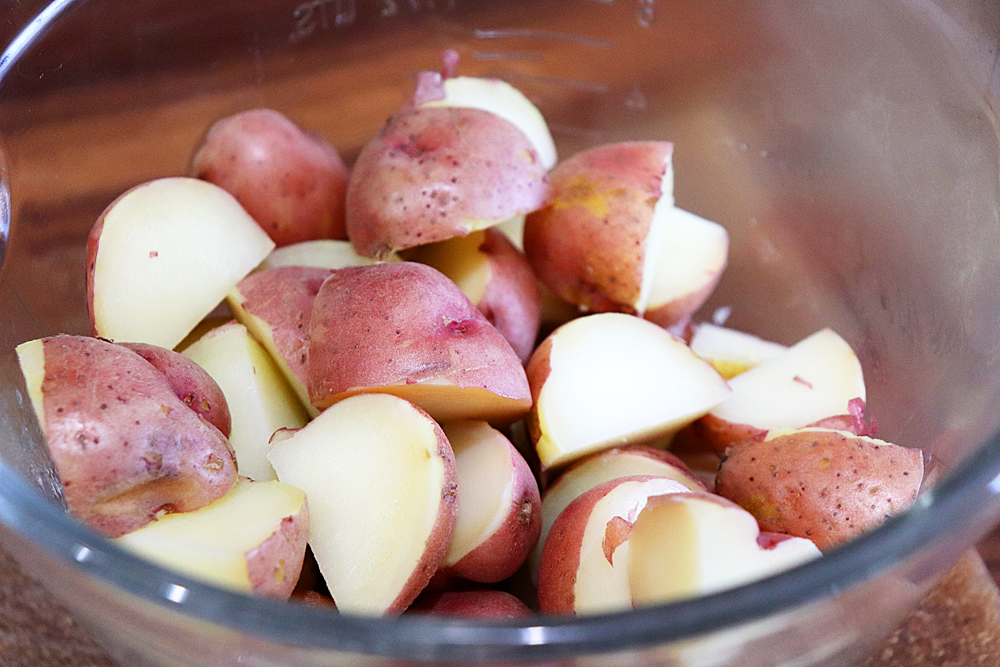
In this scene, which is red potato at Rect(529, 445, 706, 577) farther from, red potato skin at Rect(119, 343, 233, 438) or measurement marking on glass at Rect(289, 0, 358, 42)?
measurement marking on glass at Rect(289, 0, 358, 42)

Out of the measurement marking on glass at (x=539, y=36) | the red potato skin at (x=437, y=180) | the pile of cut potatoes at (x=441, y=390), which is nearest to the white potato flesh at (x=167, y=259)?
the pile of cut potatoes at (x=441, y=390)

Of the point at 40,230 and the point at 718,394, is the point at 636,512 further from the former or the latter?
the point at 40,230

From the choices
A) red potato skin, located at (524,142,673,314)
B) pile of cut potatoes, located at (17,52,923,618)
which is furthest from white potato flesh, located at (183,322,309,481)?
red potato skin, located at (524,142,673,314)

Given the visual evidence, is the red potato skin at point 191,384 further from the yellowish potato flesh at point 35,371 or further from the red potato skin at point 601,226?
the red potato skin at point 601,226

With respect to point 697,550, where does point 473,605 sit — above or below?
below

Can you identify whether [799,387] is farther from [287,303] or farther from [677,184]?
[287,303]

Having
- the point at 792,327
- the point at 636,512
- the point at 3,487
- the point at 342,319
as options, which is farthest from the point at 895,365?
the point at 3,487

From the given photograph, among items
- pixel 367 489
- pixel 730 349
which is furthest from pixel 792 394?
pixel 367 489
